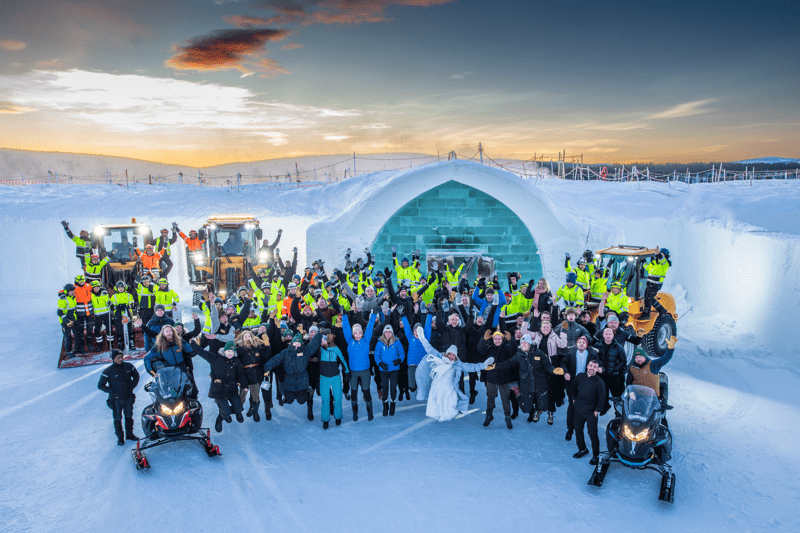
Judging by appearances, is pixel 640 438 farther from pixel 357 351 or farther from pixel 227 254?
pixel 227 254

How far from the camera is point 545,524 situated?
14.5 ft

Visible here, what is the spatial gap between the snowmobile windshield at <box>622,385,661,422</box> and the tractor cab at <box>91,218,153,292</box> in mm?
11040

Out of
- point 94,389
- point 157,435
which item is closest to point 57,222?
point 94,389

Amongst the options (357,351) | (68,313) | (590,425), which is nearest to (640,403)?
(590,425)

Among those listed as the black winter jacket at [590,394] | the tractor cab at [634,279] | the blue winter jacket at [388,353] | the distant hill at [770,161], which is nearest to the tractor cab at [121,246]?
the blue winter jacket at [388,353]

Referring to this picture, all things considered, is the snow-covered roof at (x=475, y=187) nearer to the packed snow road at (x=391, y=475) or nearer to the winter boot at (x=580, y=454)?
the packed snow road at (x=391, y=475)

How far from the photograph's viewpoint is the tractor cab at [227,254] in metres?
12.0

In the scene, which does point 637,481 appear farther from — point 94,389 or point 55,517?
point 94,389

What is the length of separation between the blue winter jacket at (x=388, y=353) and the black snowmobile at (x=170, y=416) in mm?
2300

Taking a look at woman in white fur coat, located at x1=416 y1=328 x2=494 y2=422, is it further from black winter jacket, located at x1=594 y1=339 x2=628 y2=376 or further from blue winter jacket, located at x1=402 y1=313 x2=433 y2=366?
black winter jacket, located at x1=594 y1=339 x2=628 y2=376

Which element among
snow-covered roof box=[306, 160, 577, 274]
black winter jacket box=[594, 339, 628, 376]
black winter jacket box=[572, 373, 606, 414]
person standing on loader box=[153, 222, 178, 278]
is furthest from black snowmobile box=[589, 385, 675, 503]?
person standing on loader box=[153, 222, 178, 278]

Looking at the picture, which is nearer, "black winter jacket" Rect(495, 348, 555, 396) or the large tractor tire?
"black winter jacket" Rect(495, 348, 555, 396)

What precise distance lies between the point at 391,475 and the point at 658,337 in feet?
14.6

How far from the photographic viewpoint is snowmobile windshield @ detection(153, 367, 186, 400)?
5574 millimetres
